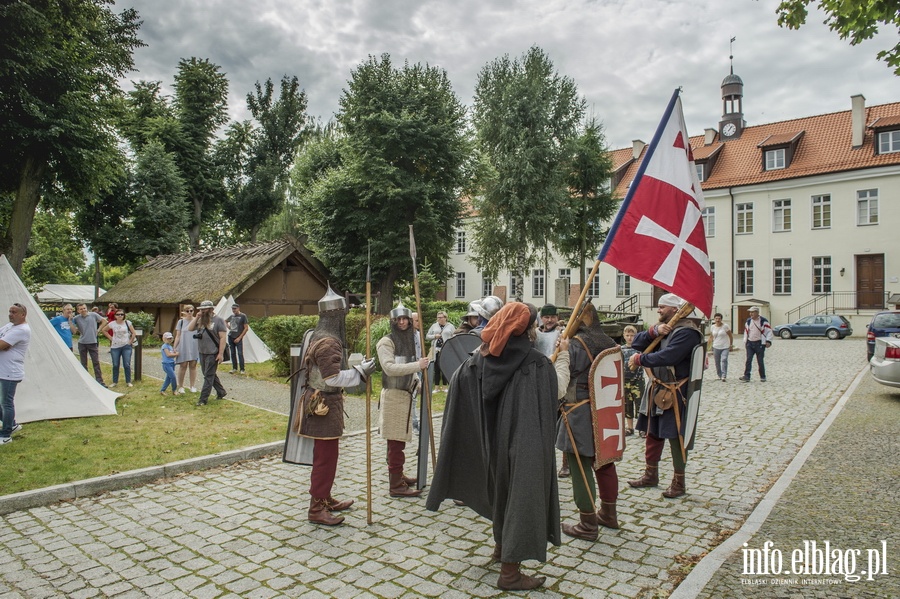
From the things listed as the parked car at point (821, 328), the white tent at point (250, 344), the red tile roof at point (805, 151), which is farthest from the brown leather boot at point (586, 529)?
the red tile roof at point (805, 151)

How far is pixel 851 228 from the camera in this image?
31172mm

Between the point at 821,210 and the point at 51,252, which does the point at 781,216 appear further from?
the point at 51,252

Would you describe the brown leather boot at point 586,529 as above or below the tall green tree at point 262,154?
below

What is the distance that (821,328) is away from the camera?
28.0m

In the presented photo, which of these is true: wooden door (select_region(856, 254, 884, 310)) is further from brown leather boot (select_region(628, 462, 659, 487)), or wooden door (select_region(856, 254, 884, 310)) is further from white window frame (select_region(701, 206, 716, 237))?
brown leather boot (select_region(628, 462, 659, 487))

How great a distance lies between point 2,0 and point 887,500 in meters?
12.5

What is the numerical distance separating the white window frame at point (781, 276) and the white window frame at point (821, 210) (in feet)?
8.32

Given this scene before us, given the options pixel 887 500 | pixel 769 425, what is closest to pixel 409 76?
pixel 769 425

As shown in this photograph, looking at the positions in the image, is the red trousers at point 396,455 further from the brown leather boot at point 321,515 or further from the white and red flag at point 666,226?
the white and red flag at point 666,226

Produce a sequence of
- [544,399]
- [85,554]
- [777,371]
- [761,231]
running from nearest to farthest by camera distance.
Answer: [544,399] → [85,554] → [777,371] → [761,231]

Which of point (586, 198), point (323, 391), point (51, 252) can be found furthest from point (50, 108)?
point (51, 252)

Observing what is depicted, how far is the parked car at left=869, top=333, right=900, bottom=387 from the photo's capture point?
10.6 m

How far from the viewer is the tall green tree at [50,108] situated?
838 centimetres

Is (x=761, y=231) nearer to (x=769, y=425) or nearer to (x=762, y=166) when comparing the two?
(x=762, y=166)
